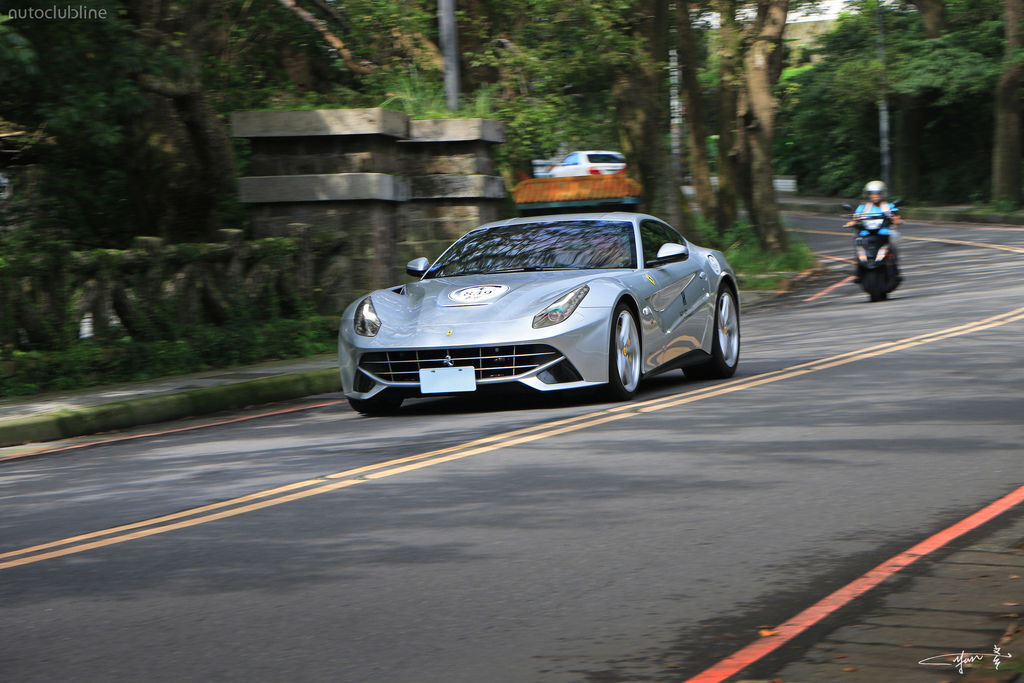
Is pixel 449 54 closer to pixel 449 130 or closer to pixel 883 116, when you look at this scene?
pixel 449 130

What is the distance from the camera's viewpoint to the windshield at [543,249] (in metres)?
11.7

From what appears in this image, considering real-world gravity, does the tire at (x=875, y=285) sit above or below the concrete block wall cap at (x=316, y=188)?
below

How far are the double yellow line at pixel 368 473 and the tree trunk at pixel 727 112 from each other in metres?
19.7

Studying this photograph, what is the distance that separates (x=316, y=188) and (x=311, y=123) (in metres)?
0.74

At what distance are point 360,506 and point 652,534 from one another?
1.55m

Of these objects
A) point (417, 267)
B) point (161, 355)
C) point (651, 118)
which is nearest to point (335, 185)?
point (161, 355)

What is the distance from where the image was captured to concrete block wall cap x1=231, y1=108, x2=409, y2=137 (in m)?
16.9

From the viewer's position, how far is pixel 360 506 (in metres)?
7.07

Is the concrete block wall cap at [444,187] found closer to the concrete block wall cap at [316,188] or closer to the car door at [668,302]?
the concrete block wall cap at [316,188]

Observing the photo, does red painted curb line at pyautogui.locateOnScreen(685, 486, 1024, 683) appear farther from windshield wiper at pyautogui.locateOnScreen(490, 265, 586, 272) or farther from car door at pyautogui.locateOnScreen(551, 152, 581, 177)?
car door at pyautogui.locateOnScreen(551, 152, 581, 177)

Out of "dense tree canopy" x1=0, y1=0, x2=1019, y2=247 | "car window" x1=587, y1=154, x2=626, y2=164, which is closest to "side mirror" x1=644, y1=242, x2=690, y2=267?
"dense tree canopy" x1=0, y1=0, x2=1019, y2=247

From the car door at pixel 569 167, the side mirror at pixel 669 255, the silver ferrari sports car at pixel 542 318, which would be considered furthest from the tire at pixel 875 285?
the car door at pixel 569 167

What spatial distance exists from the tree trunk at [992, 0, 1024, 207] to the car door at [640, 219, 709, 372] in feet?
121

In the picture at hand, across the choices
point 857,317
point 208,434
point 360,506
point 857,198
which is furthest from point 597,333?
point 857,198
